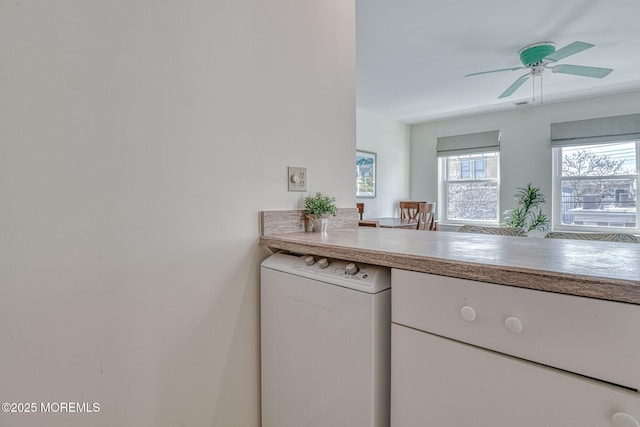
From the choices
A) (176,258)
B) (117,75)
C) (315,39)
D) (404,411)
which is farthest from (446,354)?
(315,39)

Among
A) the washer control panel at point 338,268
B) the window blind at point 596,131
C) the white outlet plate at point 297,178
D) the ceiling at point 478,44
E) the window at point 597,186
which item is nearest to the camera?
the washer control panel at point 338,268

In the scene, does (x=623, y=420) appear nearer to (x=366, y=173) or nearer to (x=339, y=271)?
(x=339, y=271)

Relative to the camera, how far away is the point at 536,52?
277cm

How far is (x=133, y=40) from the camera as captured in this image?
102 centimetres

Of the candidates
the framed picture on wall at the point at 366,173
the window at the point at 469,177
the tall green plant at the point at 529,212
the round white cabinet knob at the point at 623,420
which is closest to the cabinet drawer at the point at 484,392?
the round white cabinet knob at the point at 623,420

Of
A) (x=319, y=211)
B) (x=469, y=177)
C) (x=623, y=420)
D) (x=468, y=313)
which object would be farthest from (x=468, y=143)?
(x=623, y=420)

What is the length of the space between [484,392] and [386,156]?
4730 millimetres

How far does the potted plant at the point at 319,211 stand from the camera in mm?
1451

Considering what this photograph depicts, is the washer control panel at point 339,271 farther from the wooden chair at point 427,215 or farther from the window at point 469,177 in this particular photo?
the window at point 469,177

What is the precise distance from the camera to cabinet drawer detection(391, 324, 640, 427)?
24.6 inches

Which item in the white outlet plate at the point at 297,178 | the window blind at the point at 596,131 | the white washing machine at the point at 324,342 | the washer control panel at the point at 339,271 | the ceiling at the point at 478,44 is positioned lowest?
the white washing machine at the point at 324,342

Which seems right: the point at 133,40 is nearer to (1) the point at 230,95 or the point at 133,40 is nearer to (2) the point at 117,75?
(2) the point at 117,75

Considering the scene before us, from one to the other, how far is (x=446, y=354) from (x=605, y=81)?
4.49 meters

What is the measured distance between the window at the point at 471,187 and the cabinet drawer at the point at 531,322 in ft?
15.3
